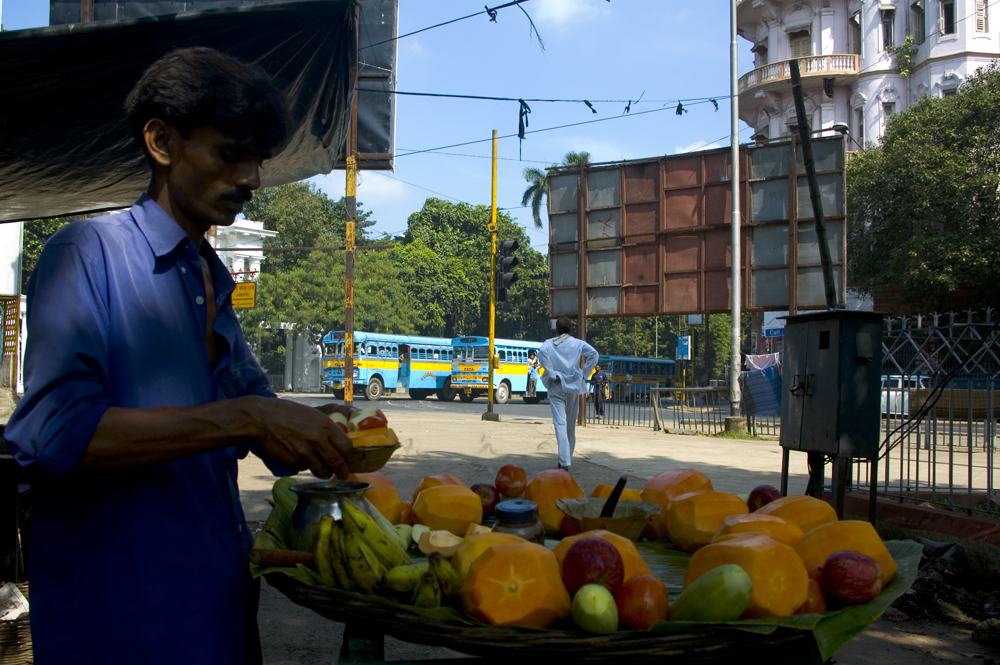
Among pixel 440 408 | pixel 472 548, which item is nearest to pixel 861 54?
pixel 440 408

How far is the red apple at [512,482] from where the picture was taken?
7.22ft

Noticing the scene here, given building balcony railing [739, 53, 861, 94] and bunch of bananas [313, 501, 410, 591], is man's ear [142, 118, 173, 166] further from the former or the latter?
building balcony railing [739, 53, 861, 94]

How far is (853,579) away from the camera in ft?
4.45

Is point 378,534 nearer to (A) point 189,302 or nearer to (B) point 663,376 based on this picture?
(A) point 189,302

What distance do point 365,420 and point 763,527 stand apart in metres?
0.96

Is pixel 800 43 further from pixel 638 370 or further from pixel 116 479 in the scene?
pixel 116 479

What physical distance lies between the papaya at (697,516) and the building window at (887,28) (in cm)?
3710

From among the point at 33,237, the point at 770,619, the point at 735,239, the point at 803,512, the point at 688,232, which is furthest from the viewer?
the point at 33,237

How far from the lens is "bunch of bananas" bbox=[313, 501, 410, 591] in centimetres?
133

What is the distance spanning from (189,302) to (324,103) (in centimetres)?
309

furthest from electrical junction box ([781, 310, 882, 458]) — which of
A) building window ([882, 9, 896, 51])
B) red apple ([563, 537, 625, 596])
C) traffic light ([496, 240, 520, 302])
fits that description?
building window ([882, 9, 896, 51])

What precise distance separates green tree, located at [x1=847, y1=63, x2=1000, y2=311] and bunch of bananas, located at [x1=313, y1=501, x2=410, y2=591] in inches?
938

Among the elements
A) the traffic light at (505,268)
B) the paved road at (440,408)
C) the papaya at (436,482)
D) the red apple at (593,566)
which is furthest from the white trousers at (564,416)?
the paved road at (440,408)

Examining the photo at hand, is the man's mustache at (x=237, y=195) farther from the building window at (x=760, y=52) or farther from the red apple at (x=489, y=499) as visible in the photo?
the building window at (x=760, y=52)
